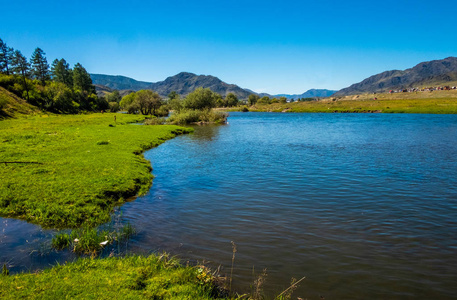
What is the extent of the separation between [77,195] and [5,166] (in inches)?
375

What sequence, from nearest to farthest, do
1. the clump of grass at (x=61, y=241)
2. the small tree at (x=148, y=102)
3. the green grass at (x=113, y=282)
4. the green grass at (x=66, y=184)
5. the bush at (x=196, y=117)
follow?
the green grass at (x=113, y=282) → the clump of grass at (x=61, y=241) → the green grass at (x=66, y=184) → the bush at (x=196, y=117) → the small tree at (x=148, y=102)

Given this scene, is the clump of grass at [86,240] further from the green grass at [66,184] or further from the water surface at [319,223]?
the green grass at [66,184]

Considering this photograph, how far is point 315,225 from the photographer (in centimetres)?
1311

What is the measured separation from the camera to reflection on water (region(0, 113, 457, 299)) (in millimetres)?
9055

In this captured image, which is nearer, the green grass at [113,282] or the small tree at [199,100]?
the green grass at [113,282]

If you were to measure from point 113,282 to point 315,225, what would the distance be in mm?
9471

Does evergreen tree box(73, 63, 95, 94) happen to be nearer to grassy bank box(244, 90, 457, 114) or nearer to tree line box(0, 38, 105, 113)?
tree line box(0, 38, 105, 113)

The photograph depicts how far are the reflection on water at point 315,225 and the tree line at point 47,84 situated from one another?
10157cm

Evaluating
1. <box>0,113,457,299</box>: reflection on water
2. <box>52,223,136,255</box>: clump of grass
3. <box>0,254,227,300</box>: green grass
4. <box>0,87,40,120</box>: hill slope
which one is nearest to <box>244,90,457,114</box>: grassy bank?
<box>0,113,457,299</box>: reflection on water

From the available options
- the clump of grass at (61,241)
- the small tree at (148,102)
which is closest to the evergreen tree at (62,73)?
the small tree at (148,102)

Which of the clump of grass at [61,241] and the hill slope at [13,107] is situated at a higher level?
the hill slope at [13,107]

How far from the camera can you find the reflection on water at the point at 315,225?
9055mm

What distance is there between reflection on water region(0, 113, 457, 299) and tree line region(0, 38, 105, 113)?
333 feet

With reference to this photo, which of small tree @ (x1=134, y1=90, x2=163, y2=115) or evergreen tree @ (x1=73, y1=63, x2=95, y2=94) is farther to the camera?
evergreen tree @ (x1=73, y1=63, x2=95, y2=94)
